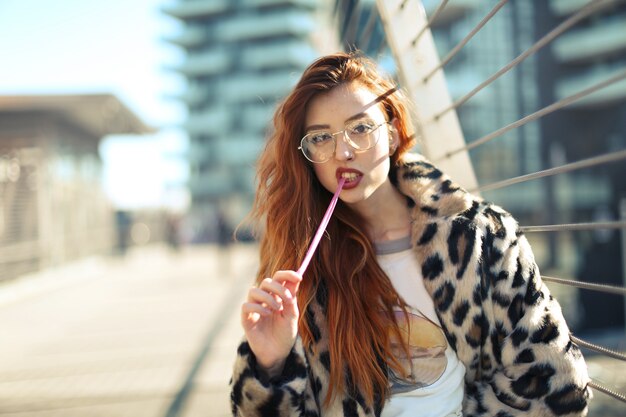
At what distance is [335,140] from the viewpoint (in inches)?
68.3

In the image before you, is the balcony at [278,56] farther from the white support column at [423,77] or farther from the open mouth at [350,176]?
the open mouth at [350,176]

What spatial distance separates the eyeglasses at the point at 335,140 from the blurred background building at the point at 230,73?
56.8 m

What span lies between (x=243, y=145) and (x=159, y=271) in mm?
45542

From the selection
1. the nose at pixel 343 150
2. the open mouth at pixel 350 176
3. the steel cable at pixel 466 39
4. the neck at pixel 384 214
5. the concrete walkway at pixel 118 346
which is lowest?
the concrete walkway at pixel 118 346

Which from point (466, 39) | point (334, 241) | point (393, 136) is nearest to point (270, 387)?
point (334, 241)

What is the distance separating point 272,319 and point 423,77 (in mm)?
1095

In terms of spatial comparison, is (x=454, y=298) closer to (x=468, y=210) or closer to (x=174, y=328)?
(x=468, y=210)

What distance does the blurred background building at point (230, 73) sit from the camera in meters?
60.9

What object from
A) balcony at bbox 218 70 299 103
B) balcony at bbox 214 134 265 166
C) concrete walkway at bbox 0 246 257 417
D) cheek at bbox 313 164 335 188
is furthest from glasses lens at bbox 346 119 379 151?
balcony at bbox 218 70 299 103

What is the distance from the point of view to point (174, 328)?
782 centimetres

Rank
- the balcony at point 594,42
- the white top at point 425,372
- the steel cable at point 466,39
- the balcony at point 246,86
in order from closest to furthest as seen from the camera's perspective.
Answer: the steel cable at point 466,39 < the white top at point 425,372 < the balcony at point 594,42 < the balcony at point 246,86

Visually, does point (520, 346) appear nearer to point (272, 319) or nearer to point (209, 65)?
point (272, 319)

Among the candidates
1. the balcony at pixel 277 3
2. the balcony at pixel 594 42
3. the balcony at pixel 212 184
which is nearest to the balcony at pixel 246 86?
the balcony at pixel 277 3

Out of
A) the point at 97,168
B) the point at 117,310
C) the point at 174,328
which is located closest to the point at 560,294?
the point at 174,328
